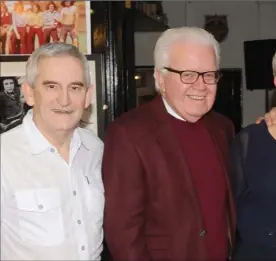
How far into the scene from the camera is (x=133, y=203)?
5.06 ft

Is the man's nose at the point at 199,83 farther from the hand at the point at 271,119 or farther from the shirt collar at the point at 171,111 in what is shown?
the hand at the point at 271,119

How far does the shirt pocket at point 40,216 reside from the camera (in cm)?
142

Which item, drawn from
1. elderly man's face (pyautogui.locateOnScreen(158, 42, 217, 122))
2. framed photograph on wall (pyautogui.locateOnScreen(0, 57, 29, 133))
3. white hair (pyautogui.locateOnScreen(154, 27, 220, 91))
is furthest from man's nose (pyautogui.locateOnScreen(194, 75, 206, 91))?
framed photograph on wall (pyautogui.locateOnScreen(0, 57, 29, 133))

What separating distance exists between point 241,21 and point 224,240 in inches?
194

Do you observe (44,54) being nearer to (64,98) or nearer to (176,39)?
(64,98)

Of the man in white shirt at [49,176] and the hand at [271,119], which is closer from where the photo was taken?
the man in white shirt at [49,176]

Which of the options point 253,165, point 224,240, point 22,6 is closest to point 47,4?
point 22,6

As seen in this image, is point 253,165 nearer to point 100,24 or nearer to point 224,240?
point 224,240

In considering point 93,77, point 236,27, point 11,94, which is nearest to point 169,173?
point 93,77

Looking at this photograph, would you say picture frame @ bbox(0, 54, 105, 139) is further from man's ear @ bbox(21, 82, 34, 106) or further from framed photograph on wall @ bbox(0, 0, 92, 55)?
man's ear @ bbox(21, 82, 34, 106)

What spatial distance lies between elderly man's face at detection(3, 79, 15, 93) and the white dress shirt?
51cm

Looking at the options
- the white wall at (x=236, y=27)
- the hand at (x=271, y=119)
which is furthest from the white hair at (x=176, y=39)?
the white wall at (x=236, y=27)

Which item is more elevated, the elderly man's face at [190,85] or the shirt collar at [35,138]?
the elderly man's face at [190,85]

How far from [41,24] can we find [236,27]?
456cm
